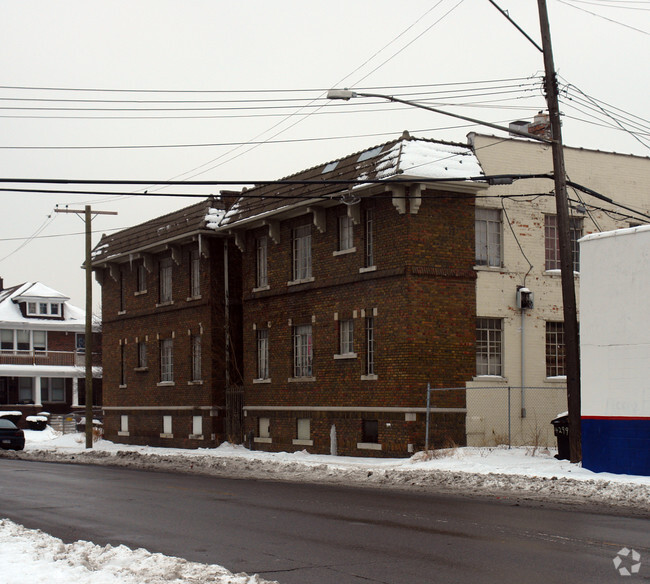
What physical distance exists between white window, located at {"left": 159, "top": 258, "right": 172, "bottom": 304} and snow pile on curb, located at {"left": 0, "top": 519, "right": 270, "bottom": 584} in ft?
90.1

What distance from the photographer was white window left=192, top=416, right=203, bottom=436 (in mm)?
35500

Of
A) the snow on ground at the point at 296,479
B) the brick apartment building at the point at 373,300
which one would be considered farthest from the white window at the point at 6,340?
the brick apartment building at the point at 373,300

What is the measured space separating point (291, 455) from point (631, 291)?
41.5ft

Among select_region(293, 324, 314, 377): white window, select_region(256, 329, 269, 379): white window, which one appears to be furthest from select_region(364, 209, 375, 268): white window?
select_region(256, 329, 269, 379): white window

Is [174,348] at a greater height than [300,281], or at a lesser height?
lesser

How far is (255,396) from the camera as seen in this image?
3300 centimetres

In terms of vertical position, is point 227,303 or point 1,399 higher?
point 227,303

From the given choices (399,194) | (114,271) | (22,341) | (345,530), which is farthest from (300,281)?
(22,341)

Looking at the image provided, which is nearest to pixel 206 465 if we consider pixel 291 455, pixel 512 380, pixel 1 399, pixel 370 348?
pixel 291 455

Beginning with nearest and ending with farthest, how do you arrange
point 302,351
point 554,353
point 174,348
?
1. point 554,353
2. point 302,351
3. point 174,348

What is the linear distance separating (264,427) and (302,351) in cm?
347

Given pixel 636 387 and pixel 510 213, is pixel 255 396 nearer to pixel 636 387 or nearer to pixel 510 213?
pixel 510 213

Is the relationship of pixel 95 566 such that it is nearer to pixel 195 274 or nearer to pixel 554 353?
pixel 554 353

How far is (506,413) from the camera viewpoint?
27219mm
